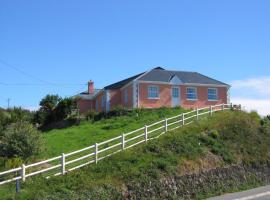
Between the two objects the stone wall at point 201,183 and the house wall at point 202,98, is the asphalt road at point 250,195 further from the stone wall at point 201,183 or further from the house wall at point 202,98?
the house wall at point 202,98

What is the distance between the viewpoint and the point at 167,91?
47.7m

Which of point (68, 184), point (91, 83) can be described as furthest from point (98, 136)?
point (91, 83)

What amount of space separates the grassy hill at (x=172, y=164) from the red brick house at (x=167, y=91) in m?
11.7

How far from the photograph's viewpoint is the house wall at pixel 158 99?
1842 inches

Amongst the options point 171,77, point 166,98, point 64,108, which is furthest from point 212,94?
point 64,108

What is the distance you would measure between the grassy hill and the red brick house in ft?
38.4

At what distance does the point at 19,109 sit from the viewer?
165 feet

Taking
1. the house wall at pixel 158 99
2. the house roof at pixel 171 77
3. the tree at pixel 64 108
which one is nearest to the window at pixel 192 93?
the house roof at pixel 171 77

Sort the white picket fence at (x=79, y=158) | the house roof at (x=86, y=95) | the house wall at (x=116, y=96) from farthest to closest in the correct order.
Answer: the house roof at (x=86, y=95) < the house wall at (x=116, y=96) < the white picket fence at (x=79, y=158)

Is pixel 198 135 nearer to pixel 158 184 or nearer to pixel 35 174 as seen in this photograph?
pixel 158 184

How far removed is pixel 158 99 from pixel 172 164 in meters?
22.0

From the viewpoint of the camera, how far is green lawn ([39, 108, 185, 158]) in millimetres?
31941

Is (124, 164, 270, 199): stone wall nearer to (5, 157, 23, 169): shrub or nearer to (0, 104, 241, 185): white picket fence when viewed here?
(0, 104, 241, 185): white picket fence

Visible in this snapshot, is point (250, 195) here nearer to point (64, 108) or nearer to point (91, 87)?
point (64, 108)
